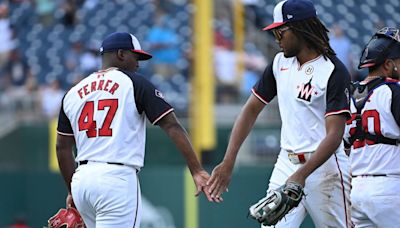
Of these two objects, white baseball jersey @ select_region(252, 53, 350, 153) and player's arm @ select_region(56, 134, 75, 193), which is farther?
player's arm @ select_region(56, 134, 75, 193)

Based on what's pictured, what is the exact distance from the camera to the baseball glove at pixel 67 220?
6.61m

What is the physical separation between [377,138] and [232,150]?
99 centimetres

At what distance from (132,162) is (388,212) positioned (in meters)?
1.75

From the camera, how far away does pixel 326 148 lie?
5887 mm

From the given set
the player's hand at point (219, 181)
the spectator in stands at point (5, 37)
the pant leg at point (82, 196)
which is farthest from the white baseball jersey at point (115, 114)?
the spectator in stands at point (5, 37)

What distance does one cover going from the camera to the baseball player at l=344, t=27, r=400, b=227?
6492mm

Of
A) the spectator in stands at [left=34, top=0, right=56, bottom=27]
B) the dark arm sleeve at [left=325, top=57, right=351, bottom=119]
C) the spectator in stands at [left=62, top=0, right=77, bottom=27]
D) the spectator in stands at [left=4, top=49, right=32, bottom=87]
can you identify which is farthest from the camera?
the spectator in stands at [left=34, top=0, right=56, bottom=27]

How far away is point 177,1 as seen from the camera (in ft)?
50.3

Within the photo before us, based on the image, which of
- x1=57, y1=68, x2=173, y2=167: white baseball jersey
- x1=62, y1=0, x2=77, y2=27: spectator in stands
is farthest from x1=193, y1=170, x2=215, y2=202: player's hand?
x1=62, y1=0, x2=77, y2=27: spectator in stands

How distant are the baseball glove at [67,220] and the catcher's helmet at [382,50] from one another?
87.4 inches

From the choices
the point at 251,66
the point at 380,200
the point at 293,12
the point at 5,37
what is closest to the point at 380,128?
the point at 380,200

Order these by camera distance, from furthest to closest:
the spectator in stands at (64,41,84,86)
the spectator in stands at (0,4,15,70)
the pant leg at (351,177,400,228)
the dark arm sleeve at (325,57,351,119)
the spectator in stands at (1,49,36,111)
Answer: the spectator in stands at (0,4,15,70) → the spectator in stands at (64,41,84,86) → the spectator in stands at (1,49,36,111) → the pant leg at (351,177,400,228) → the dark arm sleeve at (325,57,351,119)

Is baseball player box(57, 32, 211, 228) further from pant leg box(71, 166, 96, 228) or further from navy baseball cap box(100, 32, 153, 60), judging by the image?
navy baseball cap box(100, 32, 153, 60)

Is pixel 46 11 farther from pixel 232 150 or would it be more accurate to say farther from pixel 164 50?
pixel 232 150
